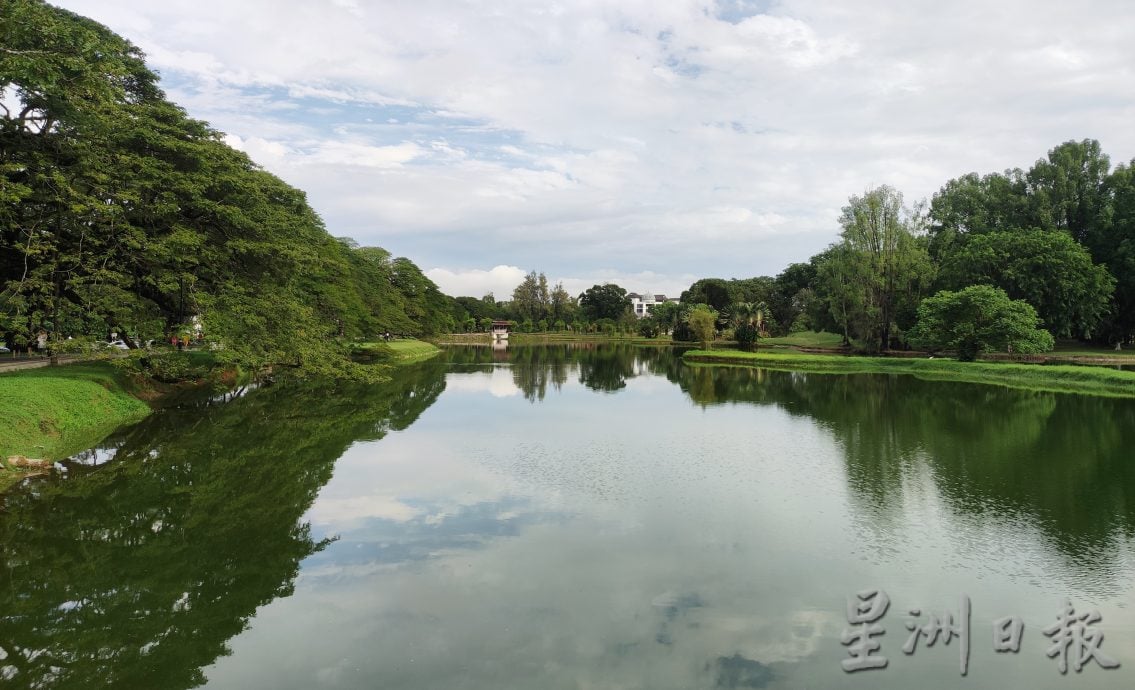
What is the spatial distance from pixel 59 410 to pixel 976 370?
150ft

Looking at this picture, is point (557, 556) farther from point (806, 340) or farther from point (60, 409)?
point (806, 340)

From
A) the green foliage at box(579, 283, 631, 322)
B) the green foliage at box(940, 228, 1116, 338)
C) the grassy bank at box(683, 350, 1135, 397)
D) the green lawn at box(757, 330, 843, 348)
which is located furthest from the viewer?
the green foliage at box(579, 283, 631, 322)

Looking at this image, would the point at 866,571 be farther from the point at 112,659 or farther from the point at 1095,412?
the point at 1095,412

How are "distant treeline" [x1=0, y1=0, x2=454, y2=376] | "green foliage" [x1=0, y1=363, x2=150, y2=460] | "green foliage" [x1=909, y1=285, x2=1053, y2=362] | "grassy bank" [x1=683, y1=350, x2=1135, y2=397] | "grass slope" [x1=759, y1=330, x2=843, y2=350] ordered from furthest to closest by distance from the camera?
"grass slope" [x1=759, y1=330, x2=843, y2=350] < "green foliage" [x1=909, y1=285, x2=1053, y2=362] < "grassy bank" [x1=683, y1=350, x2=1135, y2=397] < "distant treeline" [x1=0, y1=0, x2=454, y2=376] < "green foliage" [x1=0, y1=363, x2=150, y2=460]

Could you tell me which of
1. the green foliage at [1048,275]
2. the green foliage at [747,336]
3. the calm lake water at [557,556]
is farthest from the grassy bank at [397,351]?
the green foliage at [1048,275]

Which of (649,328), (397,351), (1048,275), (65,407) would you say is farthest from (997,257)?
(65,407)

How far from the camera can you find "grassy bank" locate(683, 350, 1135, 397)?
32344 millimetres

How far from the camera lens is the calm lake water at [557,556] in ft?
23.2

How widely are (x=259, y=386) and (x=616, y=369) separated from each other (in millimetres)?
24931

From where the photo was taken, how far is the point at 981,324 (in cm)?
4294

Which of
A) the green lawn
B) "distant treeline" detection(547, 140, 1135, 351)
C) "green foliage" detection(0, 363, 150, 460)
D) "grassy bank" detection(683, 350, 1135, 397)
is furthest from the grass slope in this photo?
"green foliage" detection(0, 363, 150, 460)

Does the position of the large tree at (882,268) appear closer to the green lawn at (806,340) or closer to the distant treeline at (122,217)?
the green lawn at (806,340)

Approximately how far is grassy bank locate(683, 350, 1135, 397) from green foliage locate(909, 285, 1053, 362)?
2.03 metres

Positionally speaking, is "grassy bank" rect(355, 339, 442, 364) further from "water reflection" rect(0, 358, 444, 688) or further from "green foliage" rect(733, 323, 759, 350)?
"green foliage" rect(733, 323, 759, 350)
